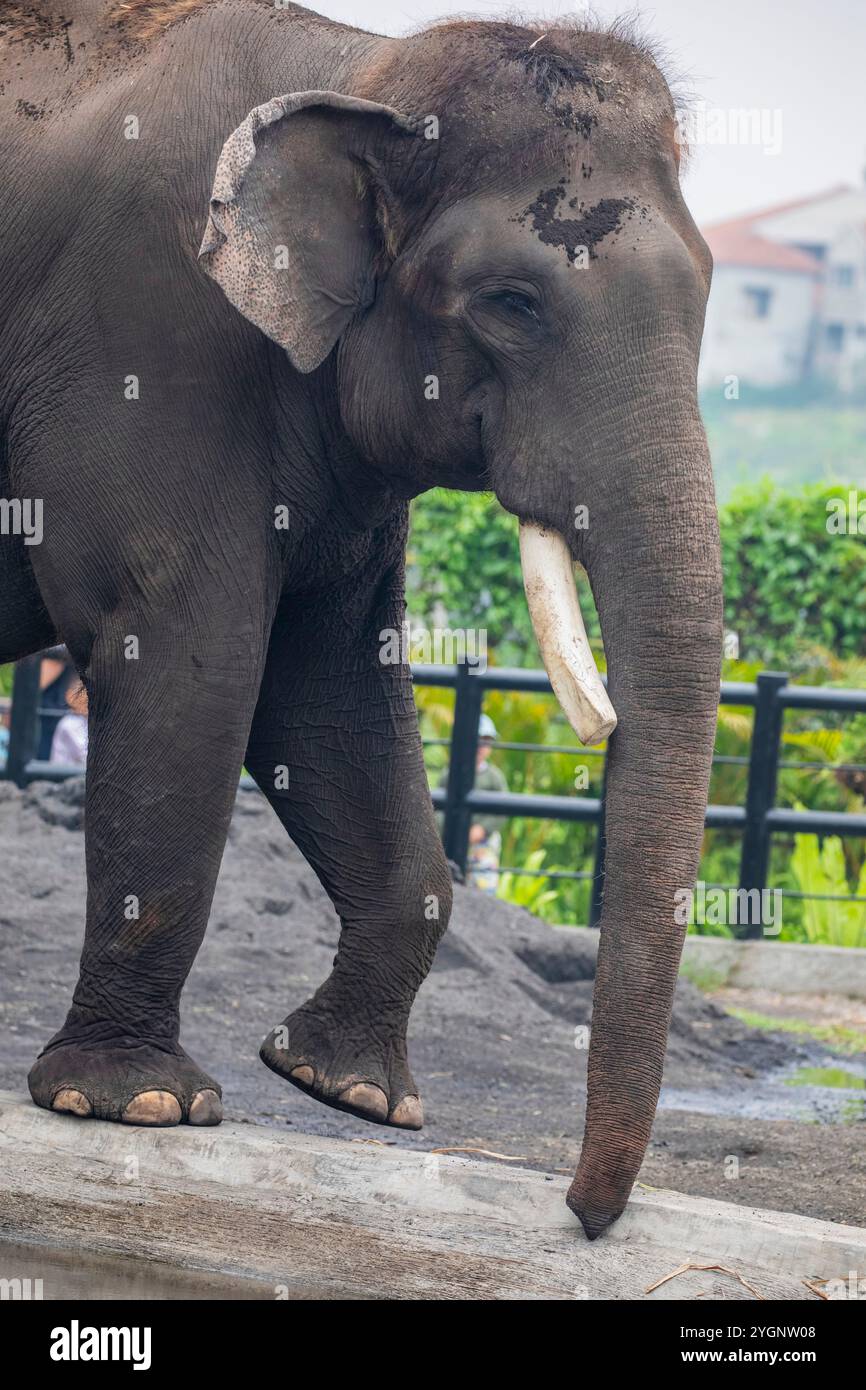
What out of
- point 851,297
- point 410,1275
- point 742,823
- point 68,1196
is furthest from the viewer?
point 851,297

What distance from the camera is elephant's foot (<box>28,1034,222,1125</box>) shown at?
459 centimetres

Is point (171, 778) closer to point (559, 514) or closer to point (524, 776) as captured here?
point (559, 514)

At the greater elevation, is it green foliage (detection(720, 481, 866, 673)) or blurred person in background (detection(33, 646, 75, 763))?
green foliage (detection(720, 481, 866, 673))

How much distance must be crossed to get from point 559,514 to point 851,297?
92713 millimetres

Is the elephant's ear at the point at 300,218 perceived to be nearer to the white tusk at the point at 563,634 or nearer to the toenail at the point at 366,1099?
the white tusk at the point at 563,634

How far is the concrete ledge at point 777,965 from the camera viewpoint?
1021 centimetres

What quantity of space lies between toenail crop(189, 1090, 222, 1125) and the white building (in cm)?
8496

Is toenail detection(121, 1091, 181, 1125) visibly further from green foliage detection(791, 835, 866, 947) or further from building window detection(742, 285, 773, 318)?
building window detection(742, 285, 773, 318)

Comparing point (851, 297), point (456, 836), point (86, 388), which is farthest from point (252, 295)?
point (851, 297)

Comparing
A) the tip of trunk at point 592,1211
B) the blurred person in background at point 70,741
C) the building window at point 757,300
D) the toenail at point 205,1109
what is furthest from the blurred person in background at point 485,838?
the building window at point 757,300

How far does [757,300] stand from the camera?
292 ft

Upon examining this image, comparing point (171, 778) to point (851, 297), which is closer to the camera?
point (171, 778)

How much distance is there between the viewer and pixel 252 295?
4293 millimetres


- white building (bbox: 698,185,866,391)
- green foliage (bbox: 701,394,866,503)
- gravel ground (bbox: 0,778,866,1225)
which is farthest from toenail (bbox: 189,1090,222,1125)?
white building (bbox: 698,185,866,391)
